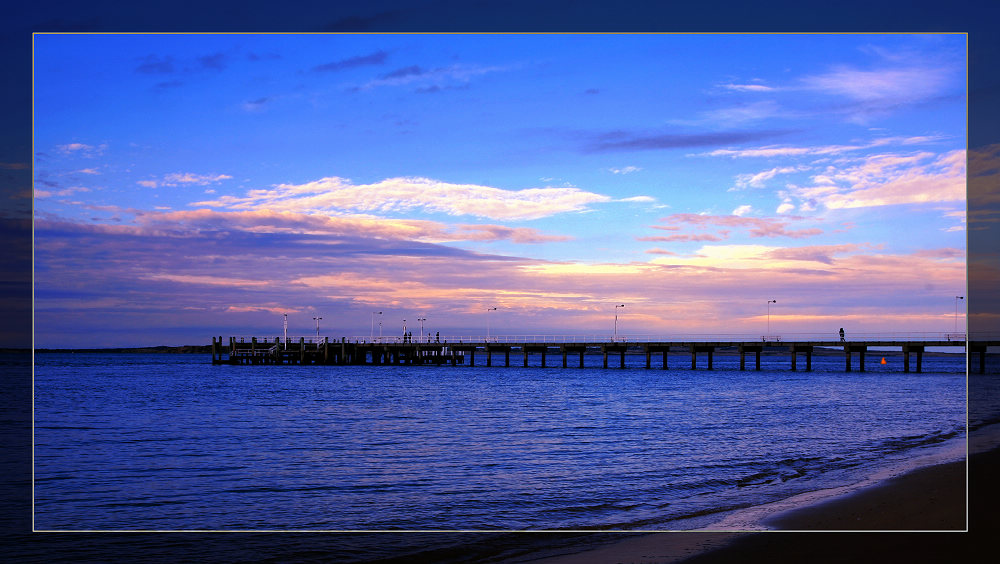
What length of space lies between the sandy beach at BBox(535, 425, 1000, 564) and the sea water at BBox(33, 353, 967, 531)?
136 cm

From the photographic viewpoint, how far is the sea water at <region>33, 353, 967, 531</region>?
42.0 ft

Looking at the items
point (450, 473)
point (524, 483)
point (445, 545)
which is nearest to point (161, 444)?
point (450, 473)

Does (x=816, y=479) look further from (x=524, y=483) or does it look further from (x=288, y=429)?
(x=288, y=429)

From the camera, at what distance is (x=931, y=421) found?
2933 cm

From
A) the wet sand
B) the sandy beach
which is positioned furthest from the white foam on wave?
the wet sand

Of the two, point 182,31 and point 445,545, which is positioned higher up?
point 182,31

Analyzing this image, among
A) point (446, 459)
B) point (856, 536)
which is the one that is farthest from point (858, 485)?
point (446, 459)

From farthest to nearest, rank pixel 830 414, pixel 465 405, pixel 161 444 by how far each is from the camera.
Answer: pixel 465 405, pixel 830 414, pixel 161 444

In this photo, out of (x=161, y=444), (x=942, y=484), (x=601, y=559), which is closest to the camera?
(x=601, y=559)

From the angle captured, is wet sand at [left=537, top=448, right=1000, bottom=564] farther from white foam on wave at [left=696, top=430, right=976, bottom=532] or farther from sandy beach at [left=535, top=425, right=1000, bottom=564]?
white foam on wave at [left=696, top=430, right=976, bottom=532]

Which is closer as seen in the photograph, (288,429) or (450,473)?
(450,473)

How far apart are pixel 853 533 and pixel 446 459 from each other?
10816mm

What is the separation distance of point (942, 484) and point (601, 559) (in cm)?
828

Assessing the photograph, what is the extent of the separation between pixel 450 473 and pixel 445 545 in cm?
613
